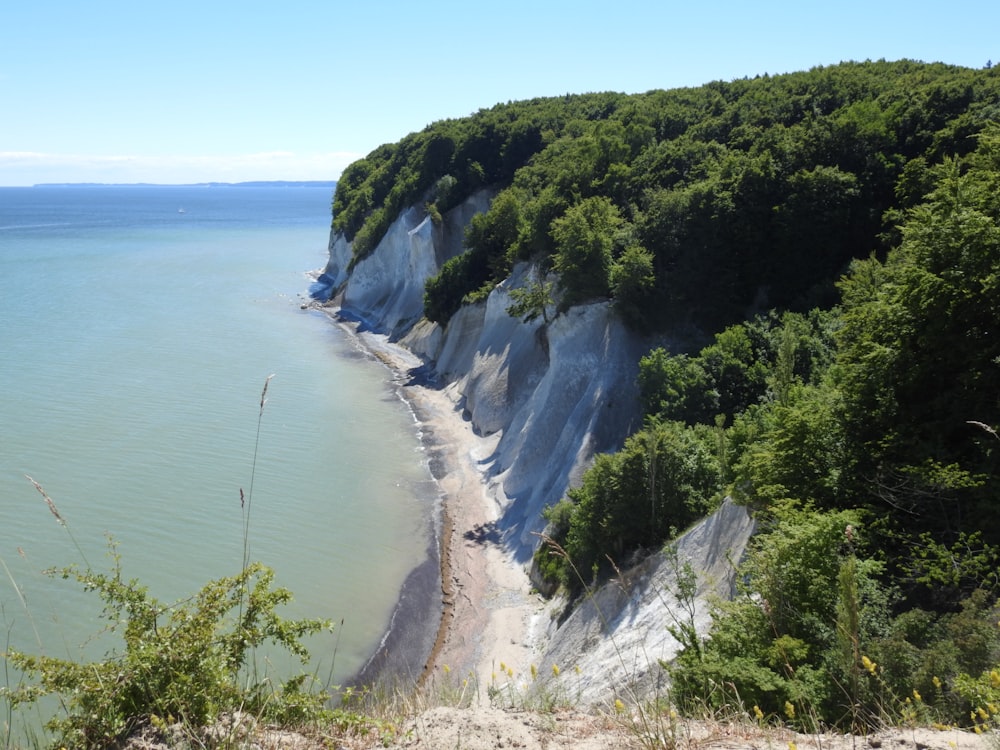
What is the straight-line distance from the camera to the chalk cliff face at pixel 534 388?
87.5ft

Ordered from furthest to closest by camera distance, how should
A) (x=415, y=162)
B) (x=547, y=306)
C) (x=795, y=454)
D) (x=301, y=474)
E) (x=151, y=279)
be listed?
(x=151, y=279)
(x=415, y=162)
(x=547, y=306)
(x=301, y=474)
(x=795, y=454)

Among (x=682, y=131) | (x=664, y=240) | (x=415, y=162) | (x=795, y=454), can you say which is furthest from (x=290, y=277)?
(x=795, y=454)

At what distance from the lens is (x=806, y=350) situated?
2264 cm

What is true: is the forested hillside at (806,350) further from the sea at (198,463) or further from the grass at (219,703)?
the sea at (198,463)

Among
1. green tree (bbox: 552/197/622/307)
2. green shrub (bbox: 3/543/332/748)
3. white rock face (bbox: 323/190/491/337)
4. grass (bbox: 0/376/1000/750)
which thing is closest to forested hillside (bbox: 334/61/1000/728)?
green tree (bbox: 552/197/622/307)

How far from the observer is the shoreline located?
1975cm

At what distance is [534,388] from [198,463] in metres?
15.1

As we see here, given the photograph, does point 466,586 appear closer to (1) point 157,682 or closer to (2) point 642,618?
(2) point 642,618

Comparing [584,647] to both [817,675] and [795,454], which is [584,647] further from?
[817,675]

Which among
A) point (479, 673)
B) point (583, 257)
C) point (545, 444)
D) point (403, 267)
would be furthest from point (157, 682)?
point (403, 267)

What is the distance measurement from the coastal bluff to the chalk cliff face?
0.06 meters

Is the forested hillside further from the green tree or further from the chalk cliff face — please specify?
the chalk cliff face

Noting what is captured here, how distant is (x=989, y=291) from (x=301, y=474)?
25.5m

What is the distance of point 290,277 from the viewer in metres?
82.6
